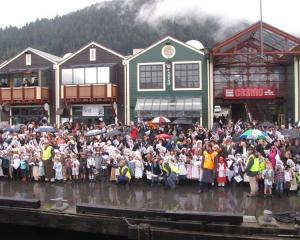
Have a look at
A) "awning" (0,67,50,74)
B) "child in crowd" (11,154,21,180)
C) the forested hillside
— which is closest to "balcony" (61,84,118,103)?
"awning" (0,67,50,74)

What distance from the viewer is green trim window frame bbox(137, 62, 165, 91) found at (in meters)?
33.1

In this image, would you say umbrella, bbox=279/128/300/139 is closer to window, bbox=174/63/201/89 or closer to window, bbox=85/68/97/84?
window, bbox=174/63/201/89

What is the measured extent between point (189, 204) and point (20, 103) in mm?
26150

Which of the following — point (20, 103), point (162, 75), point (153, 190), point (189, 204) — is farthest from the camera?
point (20, 103)

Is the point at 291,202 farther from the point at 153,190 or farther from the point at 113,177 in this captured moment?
the point at 113,177

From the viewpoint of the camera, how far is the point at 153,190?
15812 millimetres

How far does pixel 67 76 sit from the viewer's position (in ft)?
115

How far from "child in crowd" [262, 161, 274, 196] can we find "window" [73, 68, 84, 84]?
22592mm

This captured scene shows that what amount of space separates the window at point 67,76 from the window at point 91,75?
1.38 meters

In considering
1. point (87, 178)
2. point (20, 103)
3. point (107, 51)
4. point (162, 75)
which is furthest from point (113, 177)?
point (20, 103)

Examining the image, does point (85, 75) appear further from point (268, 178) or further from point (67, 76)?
point (268, 178)

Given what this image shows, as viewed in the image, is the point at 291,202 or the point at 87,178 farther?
the point at 87,178

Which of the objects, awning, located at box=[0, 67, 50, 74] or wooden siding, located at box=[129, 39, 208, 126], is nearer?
wooden siding, located at box=[129, 39, 208, 126]

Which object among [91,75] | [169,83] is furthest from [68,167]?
[91,75]
